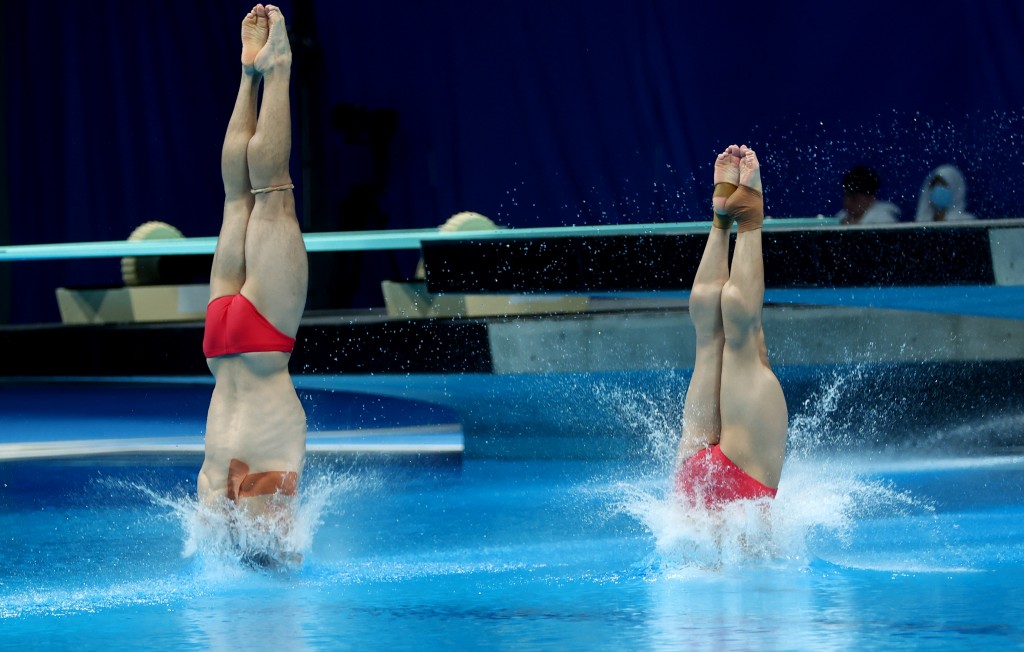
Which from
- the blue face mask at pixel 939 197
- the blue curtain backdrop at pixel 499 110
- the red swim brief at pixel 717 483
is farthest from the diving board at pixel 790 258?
the blue curtain backdrop at pixel 499 110

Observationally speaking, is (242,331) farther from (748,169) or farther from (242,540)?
(748,169)

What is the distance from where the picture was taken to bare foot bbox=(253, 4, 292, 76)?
368cm

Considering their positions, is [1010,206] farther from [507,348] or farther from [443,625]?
[443,625]

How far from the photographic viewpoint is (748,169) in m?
3.88

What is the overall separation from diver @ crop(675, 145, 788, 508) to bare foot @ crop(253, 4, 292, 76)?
1.17 meters

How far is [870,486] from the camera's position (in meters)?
5.28

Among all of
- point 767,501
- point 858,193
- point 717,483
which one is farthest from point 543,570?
point 858,193

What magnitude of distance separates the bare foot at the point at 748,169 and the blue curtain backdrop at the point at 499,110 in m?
6.64

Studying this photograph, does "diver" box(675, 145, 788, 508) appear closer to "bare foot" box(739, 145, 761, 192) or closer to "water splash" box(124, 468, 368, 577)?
"bare foot" box(739, 145, 761, 192)

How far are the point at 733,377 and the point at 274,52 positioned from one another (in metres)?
1.46

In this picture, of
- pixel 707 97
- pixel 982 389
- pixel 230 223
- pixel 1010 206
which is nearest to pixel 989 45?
pixel 1010 206

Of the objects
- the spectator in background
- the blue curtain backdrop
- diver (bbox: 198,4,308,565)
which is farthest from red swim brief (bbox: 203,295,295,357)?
the blue curtain backdrop

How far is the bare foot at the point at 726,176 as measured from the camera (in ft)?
12.8

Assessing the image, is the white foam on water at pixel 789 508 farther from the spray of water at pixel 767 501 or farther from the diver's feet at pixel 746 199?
the diver's feet at pixel 746 199
